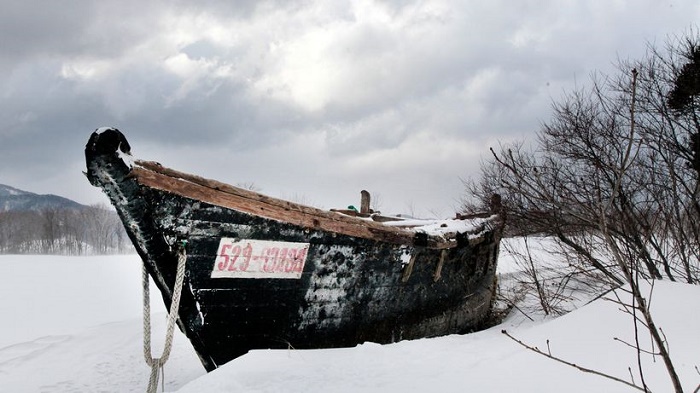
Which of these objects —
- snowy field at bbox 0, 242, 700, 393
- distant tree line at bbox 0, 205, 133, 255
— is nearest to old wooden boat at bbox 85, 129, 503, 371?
snowy field at bbox 0, 242, 700, 393

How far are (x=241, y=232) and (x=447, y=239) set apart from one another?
2715 mm

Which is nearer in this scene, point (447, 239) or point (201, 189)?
point (201, 189)

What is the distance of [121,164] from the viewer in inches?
126

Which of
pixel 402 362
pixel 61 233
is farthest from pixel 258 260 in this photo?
pixel 61 233

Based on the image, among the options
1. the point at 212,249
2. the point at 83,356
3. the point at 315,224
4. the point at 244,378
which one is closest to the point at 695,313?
the point at 315,224

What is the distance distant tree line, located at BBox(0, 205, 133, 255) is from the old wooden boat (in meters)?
73.6

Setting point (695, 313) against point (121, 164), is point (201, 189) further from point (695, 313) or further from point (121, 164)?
point (695, 313)

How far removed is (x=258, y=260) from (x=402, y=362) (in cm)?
145

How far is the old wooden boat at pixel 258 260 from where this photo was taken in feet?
11.1

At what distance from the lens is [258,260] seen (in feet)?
12.5

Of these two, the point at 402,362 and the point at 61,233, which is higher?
the point at 61,233

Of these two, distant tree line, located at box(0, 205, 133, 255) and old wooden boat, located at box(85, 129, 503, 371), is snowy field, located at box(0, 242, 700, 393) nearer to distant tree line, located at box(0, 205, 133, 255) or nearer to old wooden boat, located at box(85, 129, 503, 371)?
old wooden boat, located at box(85, 129, 503, 371)

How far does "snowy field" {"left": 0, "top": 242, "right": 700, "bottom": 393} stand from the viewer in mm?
3086

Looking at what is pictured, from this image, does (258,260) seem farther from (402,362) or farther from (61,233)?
(61,233)
